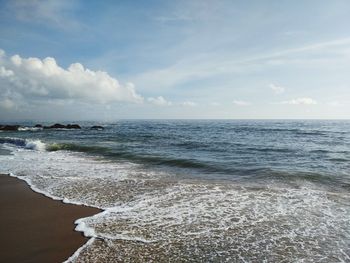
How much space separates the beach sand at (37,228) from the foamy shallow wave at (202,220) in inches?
13.1

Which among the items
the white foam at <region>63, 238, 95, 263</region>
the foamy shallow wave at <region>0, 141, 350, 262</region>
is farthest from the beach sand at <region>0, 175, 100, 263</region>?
the foamy shallow wave at <region>0, 141, 350, 262</region>

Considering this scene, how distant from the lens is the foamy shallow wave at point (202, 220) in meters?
5.73

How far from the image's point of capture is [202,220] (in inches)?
299

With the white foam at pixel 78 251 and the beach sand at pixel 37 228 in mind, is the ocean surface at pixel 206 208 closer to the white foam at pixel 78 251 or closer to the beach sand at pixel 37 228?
the white foam at pixel 78 251

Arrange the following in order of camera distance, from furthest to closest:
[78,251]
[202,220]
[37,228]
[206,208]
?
[206,208] → [202,220] → [37,228] → [78,251]

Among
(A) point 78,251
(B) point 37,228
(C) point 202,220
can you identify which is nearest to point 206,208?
(C) point 202,220

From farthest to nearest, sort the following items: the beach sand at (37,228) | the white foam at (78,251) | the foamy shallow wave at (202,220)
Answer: the foamy shallow wave at (202,220) → the beach sand at (37,228) → the white foam at (78,251)

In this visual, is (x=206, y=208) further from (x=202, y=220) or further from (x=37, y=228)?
(x=37, y=228)

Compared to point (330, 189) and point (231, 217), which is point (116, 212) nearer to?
point (231, 217)

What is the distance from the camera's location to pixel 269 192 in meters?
10.6

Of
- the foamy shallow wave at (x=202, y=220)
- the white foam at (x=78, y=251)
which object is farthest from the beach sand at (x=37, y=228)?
the foamy shallow wave at (x=202, y=220)

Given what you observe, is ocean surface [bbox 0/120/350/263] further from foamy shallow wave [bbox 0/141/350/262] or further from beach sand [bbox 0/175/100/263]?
beach sand [bbox 0/175/100/263]

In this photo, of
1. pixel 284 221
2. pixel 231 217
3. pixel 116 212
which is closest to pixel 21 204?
pixel 116 212

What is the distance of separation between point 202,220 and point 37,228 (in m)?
3.97
